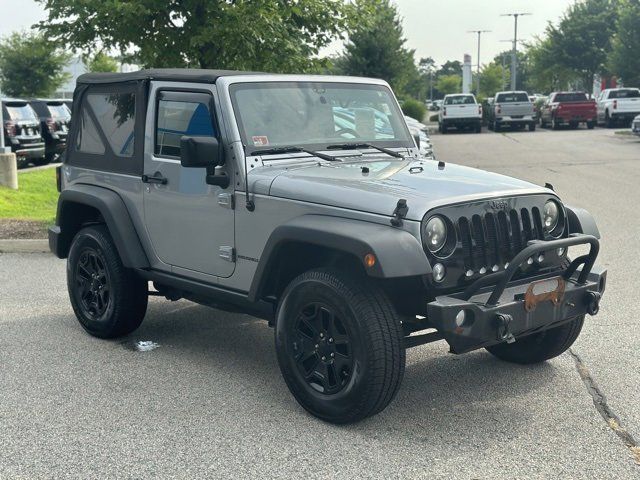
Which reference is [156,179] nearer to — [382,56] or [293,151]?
[293,151]

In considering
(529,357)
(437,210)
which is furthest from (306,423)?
(529,357)

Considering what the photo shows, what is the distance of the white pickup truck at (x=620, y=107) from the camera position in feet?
122

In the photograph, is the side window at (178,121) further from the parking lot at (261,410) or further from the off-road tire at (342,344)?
the parking lot at (261,410)

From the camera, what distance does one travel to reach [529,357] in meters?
5.57

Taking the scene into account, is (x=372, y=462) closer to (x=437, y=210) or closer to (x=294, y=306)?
(x=294, y=306)

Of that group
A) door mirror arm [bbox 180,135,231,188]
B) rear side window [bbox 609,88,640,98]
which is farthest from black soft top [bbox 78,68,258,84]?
rear side window [bbox 609,88,640,98]

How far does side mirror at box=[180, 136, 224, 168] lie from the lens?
4930 millimetres

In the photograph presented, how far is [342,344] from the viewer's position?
4.56m

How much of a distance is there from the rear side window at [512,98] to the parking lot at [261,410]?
3352cm

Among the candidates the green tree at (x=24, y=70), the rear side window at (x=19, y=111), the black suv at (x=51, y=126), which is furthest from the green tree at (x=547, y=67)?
the rear side window at (x=19, y=111)

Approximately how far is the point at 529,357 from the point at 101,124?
3.47 metres

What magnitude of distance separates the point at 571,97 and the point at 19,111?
26.3 m

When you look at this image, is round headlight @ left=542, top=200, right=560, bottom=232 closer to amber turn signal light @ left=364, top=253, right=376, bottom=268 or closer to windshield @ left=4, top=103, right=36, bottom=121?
amber turn signal light @ left=364, top=253, right=376, bottom=268

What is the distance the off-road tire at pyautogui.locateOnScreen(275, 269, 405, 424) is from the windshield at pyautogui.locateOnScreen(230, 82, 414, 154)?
109 centimetres
